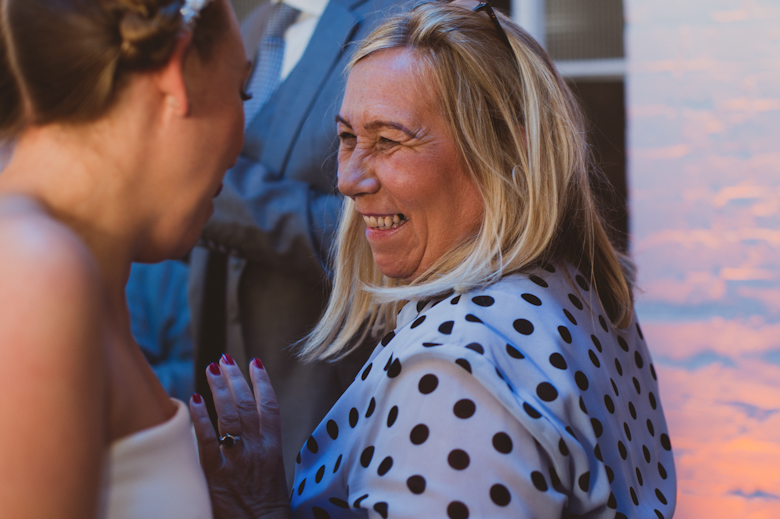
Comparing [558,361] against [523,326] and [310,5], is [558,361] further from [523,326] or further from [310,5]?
[310,5]

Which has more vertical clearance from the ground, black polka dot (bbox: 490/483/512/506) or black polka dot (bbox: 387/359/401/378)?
black polka dot (bbox: 387/359/401/378)

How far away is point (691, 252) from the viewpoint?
2.75 meters

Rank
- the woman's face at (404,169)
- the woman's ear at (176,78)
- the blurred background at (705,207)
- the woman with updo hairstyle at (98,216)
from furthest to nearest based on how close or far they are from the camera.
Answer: the blurred background at (705,207)
the woman's face at (404,169)
the woman's ear at (176,78)
the woman with updo hairstyle at (98,216)

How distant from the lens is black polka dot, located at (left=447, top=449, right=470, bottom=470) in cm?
86

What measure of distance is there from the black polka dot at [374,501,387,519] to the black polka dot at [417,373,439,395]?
151 mm

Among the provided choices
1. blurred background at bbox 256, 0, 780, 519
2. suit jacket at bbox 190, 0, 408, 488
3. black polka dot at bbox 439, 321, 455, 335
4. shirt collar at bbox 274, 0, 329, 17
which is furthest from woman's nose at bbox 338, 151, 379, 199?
blurred background at bbox 256, 0, 780, 519

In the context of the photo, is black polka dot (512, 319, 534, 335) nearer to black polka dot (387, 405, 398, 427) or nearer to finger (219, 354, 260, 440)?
black polka dot (387, 405, 398, 427)

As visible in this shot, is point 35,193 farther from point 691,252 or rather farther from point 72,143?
point 691,252

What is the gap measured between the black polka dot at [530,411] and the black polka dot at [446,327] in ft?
0.49

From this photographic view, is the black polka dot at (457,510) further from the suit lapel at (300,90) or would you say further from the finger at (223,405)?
the suit lapel at (300,90)

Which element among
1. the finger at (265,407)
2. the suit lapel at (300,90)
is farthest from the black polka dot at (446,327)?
the suit lapel at (300,90)

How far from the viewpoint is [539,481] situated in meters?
0.87

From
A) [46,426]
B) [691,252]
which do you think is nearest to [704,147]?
[691,252]

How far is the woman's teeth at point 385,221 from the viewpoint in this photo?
136 centimetres
